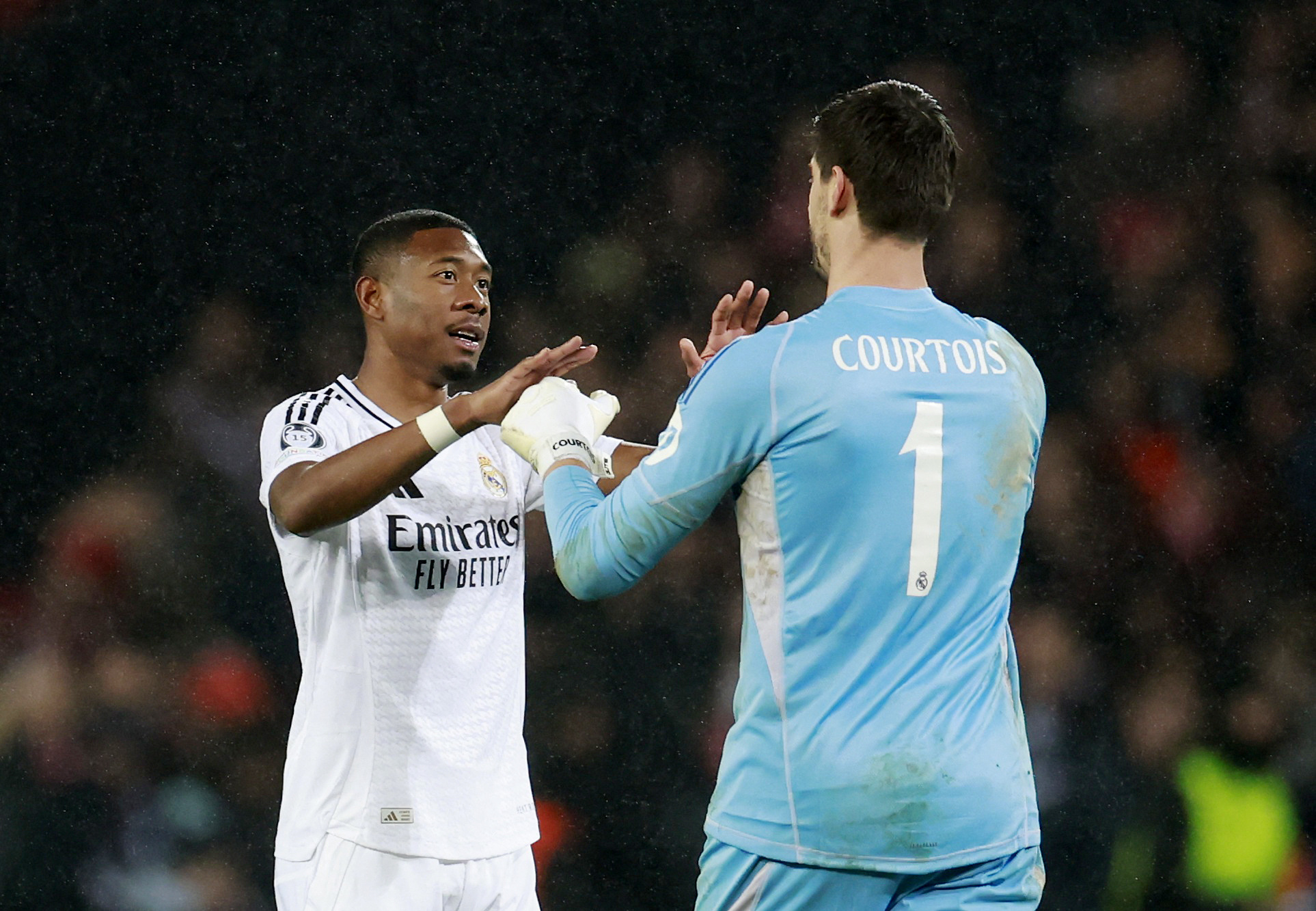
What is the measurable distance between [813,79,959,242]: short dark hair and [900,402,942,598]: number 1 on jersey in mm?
224

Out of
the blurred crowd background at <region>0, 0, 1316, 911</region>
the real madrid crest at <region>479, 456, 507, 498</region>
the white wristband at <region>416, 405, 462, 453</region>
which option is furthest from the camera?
the blurred crowd background at <region>0, 0, 1316, 911</region>

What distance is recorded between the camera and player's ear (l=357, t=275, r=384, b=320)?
2.13m

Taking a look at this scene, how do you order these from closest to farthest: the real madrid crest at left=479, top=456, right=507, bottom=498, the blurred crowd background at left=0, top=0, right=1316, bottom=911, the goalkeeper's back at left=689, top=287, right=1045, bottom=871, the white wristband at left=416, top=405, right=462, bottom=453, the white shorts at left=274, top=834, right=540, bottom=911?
the goalkeeper's back at left=689, top=287, right=1045, bottom=871, the white wristband at left=416, top=405, right=462, bottom=453, the white shorts at left=274, top=834, right=540, bottom=911, the real madrid crest at left=479, top=456, right=507, bottom=498, the blurred crowd background at left=0, top=0, right=1316, bottom=911

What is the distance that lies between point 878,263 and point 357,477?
0.73 m

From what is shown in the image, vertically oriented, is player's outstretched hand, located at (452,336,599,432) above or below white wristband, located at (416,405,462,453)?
above

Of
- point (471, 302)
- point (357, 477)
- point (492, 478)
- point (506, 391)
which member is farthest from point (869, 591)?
point (471, 302)

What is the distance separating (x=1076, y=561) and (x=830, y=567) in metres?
2.23

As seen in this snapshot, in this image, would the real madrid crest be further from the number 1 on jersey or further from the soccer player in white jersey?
the number 1 on jersey

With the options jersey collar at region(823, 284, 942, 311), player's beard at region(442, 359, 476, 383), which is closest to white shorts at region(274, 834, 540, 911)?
player's beard at region(442, 359, 476, 383)

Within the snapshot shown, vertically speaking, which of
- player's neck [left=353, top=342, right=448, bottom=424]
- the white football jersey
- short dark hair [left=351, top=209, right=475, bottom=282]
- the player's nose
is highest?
short dark hair [left=351, top=209, right=475, bottom=282]

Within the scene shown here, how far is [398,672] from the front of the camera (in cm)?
189

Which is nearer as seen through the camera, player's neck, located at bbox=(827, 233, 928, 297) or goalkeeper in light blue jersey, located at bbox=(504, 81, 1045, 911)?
goalkeeper in light blue jersey, located at bbox=(504, 81, 1045, 911)

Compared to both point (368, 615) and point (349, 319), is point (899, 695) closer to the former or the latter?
point (368, 615)

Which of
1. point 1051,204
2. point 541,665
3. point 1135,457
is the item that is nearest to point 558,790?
point 541,665
